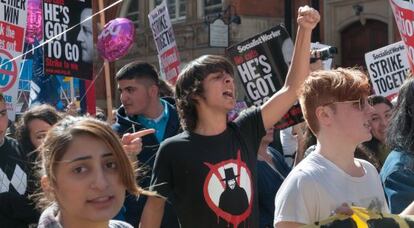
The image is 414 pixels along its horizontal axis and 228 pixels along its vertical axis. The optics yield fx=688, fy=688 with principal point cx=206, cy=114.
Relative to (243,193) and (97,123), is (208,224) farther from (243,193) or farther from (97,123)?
(97,123)

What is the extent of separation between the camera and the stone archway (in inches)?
699

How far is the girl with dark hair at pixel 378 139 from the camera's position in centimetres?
465

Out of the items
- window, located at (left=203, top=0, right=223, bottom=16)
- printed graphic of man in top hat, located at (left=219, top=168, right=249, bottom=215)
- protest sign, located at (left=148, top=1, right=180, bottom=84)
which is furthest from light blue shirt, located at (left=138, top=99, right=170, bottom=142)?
window, located at (left=203, top=0, right=223, bottom=16)

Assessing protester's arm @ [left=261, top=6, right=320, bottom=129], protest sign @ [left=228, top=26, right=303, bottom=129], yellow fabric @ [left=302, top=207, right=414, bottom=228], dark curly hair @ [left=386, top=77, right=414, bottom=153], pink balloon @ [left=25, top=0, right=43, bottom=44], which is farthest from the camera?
pink balloon @ [left=25, top=0, right=43, bottom=44]

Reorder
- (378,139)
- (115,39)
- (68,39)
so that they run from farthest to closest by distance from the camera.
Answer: (115,39)
(68,39)
(378,139)

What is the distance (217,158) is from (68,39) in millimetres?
3933

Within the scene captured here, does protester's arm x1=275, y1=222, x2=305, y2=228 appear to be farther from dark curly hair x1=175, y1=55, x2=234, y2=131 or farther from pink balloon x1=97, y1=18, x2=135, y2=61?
pink balloon x1=97, y1=18, x2=135, y2=61

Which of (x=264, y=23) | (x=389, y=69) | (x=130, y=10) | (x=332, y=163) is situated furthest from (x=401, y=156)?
(x=130, y=10)

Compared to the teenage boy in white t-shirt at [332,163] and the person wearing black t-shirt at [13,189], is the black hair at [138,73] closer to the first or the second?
the person wearing black t-shirt at [13,189]

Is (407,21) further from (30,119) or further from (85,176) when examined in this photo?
(85,176)

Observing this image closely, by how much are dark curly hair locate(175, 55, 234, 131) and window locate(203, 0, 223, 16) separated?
56.0 feet

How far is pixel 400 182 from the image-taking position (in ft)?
10.3

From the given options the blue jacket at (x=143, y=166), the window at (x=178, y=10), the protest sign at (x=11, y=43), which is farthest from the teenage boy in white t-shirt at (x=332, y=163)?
the window at (x=178, y=10)

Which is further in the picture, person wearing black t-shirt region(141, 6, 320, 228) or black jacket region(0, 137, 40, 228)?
black jacket region(0, 137, 40, 228)
